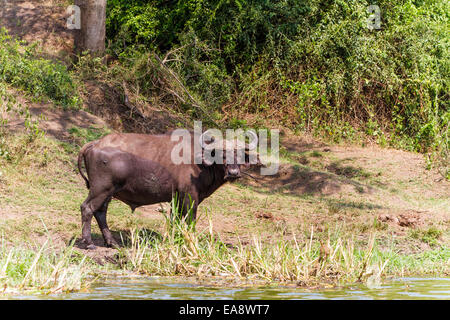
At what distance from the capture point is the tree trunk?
48.1 ft

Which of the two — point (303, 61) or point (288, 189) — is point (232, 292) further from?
point (303, 61)

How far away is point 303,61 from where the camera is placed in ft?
53.4

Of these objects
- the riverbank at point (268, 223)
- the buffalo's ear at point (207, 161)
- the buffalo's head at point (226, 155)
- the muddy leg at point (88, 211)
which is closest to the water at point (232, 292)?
the riverbank at point (268, 223)

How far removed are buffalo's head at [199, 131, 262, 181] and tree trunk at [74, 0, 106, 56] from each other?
692 cm

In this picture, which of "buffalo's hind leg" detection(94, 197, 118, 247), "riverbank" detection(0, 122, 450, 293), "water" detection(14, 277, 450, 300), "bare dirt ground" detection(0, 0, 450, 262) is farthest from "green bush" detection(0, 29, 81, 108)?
"water" detection(14, 277, 450, 300)

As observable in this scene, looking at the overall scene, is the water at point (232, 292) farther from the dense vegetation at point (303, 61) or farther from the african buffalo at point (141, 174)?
the dense vegetation at point (303, 61)

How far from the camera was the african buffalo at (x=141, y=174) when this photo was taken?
8216 mm

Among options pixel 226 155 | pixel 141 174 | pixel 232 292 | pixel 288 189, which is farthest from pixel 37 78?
pixel 232 292

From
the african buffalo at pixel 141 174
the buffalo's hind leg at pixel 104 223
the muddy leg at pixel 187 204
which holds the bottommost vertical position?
the buffalo's hind leg at pixel 104 223

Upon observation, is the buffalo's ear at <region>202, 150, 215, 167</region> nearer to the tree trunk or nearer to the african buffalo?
the african buffalo

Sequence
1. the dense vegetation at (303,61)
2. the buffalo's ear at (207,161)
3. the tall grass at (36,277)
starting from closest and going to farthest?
1. the tall grass at (36,277)
2. the buffalo's ear at (207,161)
3. the dense vegetation at (303,61)

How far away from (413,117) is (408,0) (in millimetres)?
3374

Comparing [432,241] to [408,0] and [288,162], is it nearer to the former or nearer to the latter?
[288,162]

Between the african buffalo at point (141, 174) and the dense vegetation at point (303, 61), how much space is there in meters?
6.82
